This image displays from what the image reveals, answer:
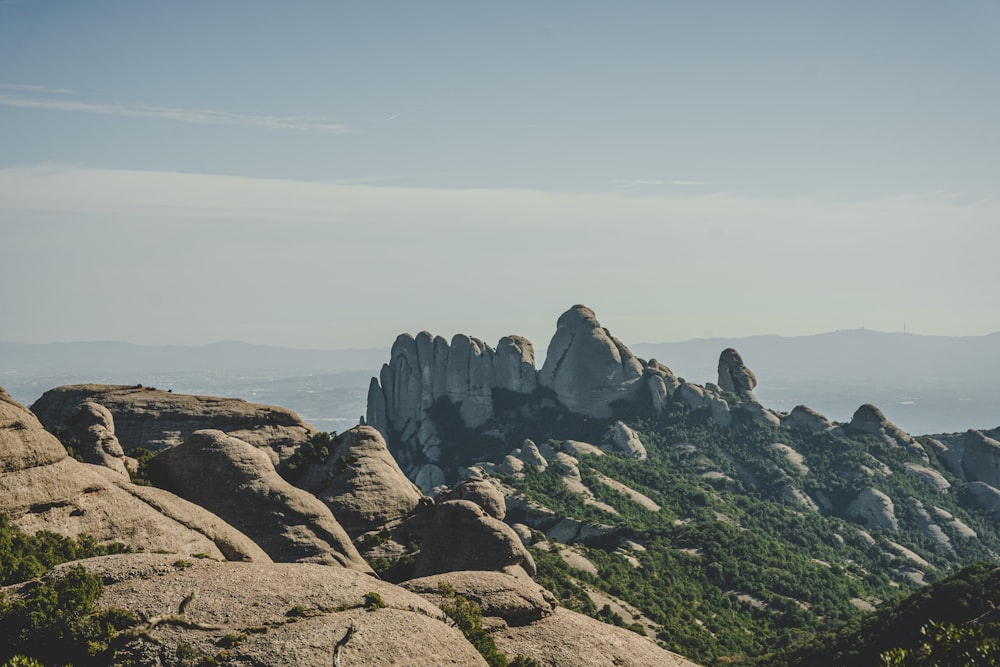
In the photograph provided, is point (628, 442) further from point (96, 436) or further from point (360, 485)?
point (96, 436)

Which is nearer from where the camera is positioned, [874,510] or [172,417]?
[172,417]

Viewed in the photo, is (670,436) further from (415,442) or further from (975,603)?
(975,603)

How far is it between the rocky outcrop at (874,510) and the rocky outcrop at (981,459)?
30.2m

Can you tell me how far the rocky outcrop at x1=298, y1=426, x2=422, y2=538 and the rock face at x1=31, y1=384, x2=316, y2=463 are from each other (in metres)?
4.83

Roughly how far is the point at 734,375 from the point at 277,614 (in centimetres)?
17439

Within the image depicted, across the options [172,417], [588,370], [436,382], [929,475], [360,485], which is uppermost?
[172,417]

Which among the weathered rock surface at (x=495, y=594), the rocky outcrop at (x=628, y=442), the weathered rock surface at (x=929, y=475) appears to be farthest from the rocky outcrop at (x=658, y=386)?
the weathered rock surface at (x=495, y=594)

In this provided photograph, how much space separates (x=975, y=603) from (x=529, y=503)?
6197 cm

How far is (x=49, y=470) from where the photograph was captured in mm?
47125

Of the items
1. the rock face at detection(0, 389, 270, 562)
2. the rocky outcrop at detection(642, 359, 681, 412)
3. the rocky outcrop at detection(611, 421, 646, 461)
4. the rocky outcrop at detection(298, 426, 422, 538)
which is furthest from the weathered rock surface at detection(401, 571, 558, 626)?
the rocky outcrop at detection(642, 359, 681, 412)

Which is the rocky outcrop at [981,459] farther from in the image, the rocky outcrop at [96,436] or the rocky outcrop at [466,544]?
the rocky outcrop at [96,436]

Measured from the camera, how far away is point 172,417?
71875mm

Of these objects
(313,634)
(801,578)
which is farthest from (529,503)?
(313,634)

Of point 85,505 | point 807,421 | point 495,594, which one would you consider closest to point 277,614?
point 495,594
